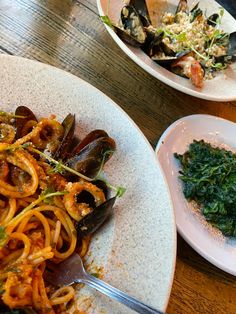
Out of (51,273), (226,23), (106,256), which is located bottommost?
(51,273)

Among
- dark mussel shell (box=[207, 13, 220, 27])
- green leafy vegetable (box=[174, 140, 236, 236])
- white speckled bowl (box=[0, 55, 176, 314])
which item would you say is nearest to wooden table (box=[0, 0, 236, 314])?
green leafy vegetable (box=[174, 140, 236, 236])

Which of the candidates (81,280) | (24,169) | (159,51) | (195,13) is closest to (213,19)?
(195,13)

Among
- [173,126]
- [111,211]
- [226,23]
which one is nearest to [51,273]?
[111,211]

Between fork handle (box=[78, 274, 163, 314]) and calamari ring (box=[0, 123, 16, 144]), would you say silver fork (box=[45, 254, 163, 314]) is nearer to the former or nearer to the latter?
fork handle (box=[78, 274, 163, 314])

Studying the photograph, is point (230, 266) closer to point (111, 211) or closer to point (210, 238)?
point (210, 238)

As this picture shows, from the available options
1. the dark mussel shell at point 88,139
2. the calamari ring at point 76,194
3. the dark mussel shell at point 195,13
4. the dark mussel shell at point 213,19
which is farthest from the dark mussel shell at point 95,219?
the dark mussel shell at point 213,19

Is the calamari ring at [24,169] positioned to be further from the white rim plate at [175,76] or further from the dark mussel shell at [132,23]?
the dark mussel shell at [132,23]

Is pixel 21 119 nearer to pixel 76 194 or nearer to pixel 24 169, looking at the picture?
pixel 24 169
